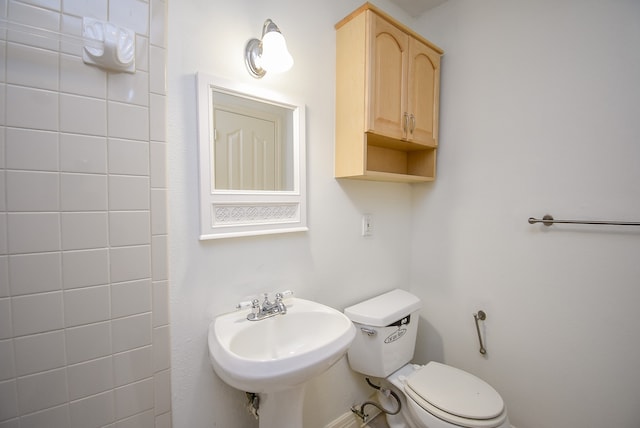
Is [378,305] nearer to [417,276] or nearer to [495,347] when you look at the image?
[417,276]

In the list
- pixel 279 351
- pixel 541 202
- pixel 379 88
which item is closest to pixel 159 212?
pixel 279 351

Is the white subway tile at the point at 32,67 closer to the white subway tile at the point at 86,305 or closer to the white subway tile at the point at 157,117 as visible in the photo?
the white subway tile at the point at 157,117

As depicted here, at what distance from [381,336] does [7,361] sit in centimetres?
127

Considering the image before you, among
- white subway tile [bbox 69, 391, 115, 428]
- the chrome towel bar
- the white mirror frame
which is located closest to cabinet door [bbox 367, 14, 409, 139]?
the white mirror frame

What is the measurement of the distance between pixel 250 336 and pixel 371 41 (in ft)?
4.39

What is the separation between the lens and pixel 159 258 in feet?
2.75

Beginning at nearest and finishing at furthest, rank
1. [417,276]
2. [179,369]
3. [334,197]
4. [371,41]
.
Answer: [179,369] < [371,41] < [334,197] < [417,276]

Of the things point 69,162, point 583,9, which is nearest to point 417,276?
point 583,9

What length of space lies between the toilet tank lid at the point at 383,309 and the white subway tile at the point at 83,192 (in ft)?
3.66

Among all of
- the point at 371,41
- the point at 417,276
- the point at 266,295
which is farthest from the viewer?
the point at 417,276

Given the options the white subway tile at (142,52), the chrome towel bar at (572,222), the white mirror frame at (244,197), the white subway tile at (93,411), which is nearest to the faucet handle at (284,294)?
the white mirror frame at (244,197)

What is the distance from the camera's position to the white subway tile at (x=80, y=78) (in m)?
0.68

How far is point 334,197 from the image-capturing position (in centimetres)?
134

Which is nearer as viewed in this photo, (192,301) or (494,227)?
(192,301)
